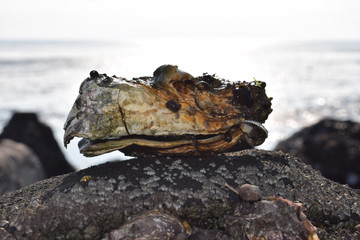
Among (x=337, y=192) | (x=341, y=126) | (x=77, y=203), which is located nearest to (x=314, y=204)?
(x=337, y=192)

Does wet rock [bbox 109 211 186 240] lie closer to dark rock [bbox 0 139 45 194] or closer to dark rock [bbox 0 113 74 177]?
dark rock [bbox 0 139 45 194]

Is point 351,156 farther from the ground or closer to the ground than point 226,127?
closer to the ground

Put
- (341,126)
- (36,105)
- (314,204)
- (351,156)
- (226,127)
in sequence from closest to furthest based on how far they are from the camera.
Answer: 1. (314,204)
2. (226,127)
3. (351,156)
4. (341,126)
5. (36,105)

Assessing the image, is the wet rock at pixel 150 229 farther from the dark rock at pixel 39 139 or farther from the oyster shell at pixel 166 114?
the dark rock at pixel 39 139

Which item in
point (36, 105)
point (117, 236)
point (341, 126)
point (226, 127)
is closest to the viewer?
point (117, 236)

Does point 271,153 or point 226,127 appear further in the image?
point 271,153

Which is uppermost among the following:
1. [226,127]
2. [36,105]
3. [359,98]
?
[226,127]

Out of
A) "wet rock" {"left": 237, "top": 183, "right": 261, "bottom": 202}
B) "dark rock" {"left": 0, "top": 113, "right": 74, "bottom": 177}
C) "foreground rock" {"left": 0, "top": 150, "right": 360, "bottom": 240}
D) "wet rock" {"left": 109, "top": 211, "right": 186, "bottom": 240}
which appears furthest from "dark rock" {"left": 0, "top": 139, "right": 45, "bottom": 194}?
"wet rock" {"left": 237, "top": 183, "right": 261, "bottom": 202}

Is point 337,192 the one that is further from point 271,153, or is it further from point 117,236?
point 117,236
